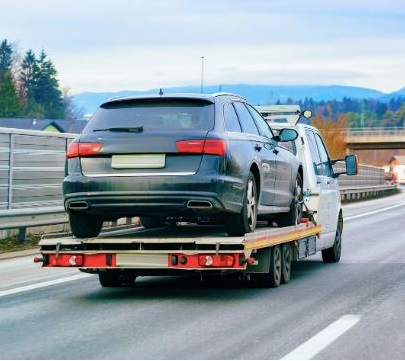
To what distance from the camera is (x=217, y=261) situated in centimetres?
1041

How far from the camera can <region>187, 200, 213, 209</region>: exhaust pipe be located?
1051 centimetres

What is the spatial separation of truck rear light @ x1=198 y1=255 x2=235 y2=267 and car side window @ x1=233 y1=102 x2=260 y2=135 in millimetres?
1911

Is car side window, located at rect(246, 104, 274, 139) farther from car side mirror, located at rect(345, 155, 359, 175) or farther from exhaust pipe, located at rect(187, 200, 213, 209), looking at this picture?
car side mirror, located at rect(345, 155, 359, 175)

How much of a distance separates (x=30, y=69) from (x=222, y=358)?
15827 cm

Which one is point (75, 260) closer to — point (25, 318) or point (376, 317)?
point (25, 318)

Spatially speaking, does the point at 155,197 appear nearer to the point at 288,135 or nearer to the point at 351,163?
the point at 288,135

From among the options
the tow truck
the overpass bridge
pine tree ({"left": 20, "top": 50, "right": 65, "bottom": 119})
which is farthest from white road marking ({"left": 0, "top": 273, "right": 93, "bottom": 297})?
pine tree ({"left": 20, "top": 50, "right": 65, "bottom": 119})

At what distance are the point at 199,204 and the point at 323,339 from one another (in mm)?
2540

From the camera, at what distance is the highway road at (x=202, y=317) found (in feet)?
25.8

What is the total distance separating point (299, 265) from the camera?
51.5 ft

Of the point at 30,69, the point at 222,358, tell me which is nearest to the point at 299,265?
the point at 222,358

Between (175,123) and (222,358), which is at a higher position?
(175,123)

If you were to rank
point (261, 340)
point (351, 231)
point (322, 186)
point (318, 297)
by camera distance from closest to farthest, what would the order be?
point (261, 340)
point (318, 297)
point (322, 186)
point (351, 231)

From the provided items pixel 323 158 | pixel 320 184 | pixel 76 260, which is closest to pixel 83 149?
pixel 76 260
